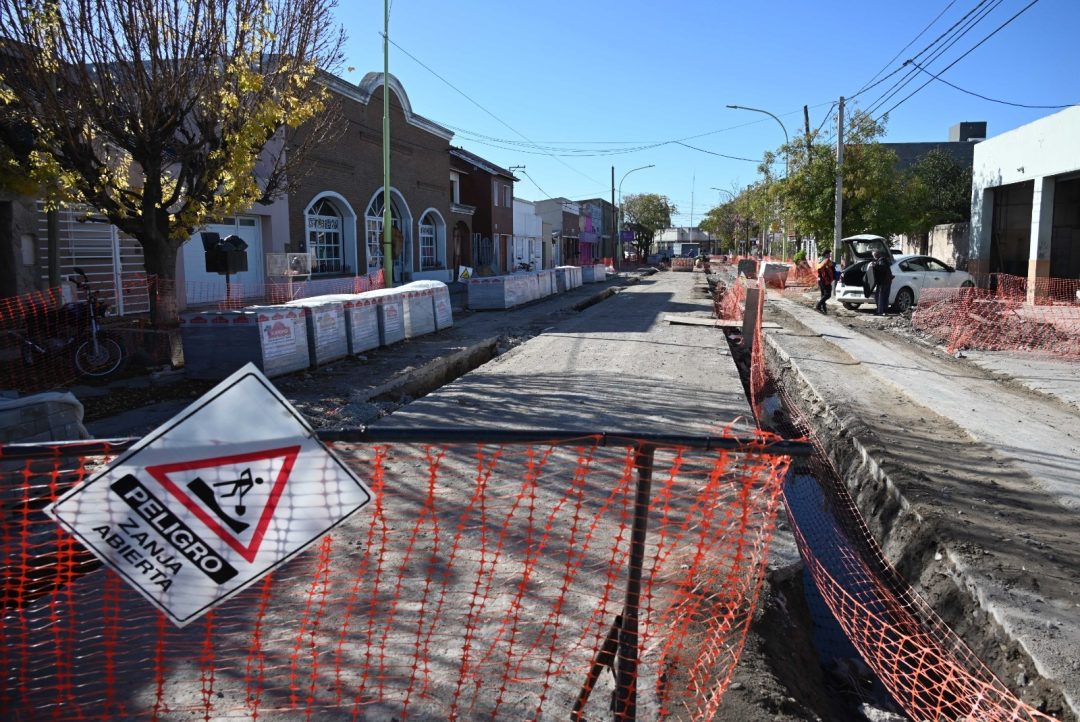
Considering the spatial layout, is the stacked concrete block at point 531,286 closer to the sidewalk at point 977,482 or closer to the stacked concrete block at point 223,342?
the sidewalk at point 977,482

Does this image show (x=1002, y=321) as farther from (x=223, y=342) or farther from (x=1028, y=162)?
(x=223, y=342)

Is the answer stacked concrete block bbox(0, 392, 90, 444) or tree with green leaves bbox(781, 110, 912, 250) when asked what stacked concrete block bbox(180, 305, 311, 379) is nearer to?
stacked concrete block bbox(0, 392, 90, 444)

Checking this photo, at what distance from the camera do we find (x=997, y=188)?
2462 centimetres

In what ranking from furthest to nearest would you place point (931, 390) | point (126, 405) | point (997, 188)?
1. point (997, 188)
2. point (931, 390)
3. point (126, 405)

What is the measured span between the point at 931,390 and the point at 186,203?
1054cm

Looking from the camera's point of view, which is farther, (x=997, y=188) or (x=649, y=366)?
(x=997, y=188)

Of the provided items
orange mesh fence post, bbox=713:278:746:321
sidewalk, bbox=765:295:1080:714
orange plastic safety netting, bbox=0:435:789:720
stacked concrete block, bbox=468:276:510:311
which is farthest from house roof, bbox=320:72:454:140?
orange plastic safety netting, bbox=0:435:789:720

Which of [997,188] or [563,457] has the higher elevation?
[997,188]

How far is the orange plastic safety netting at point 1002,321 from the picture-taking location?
1428cm

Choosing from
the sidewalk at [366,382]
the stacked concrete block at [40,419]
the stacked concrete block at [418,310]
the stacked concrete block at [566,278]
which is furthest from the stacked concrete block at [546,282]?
the stacked concrete block at [40,419]

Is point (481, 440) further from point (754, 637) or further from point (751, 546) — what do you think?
point (751, 546)

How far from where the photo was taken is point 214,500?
246 cm

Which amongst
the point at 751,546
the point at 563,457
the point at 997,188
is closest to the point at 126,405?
the point at 563,457

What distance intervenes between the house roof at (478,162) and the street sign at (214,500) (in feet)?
123
